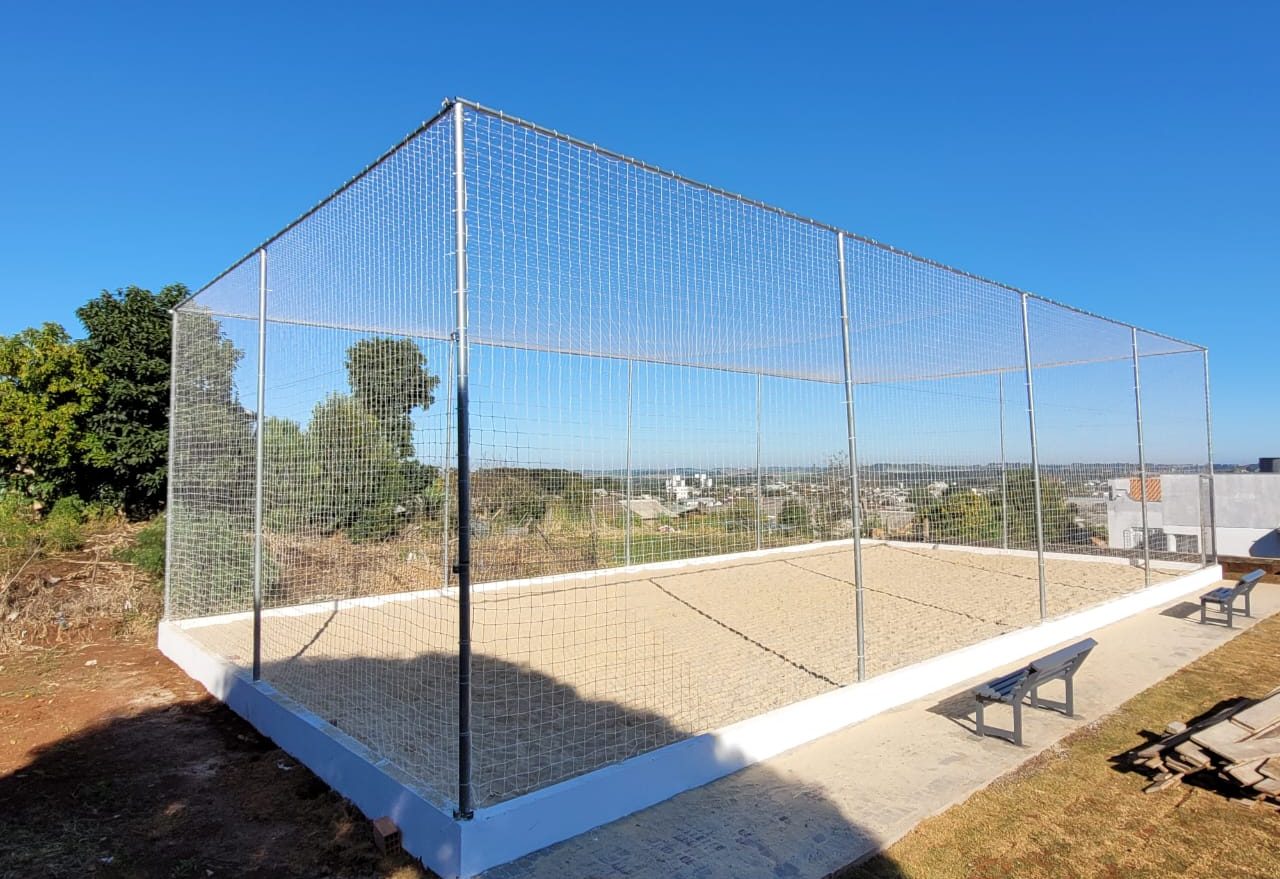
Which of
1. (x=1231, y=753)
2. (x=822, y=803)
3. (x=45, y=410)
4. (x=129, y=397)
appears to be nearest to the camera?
(x=822, y=803)

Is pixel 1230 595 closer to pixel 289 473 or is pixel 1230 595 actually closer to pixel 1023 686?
pixel 1023 686

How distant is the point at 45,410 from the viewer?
8.62 meters

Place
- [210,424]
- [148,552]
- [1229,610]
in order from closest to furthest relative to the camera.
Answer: [210,424]
[1229,610]
[148,552]

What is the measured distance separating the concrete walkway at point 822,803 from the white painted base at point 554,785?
0.21 feet

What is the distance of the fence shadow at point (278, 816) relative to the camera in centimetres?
255

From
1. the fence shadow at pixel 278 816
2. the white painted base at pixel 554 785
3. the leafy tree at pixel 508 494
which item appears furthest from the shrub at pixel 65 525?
the leafy tree at pixel 508 494

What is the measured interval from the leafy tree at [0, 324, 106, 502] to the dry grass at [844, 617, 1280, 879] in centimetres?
1008

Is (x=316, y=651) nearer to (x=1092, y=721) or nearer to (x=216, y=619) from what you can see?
(x=216, y=619)

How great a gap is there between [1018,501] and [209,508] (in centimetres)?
817

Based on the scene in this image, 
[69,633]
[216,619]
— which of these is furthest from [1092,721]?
[69,633]

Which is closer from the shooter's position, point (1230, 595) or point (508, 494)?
point (508, 494)

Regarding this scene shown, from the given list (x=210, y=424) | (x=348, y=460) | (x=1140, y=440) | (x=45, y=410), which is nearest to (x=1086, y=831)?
(x=348, y=460)

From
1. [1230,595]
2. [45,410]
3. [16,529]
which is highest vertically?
[45,410]

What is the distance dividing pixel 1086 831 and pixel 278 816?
10.8ft
